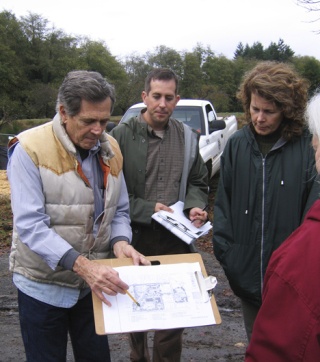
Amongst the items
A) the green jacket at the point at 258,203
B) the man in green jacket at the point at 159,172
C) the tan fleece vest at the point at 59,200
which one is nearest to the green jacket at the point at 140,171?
the man in green jacket at the point at 159,172

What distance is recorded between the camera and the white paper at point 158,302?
213 centimetres

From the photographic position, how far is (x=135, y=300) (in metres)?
2.22

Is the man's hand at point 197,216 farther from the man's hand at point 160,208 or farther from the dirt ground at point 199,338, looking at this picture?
the dirt ground at point 199,338

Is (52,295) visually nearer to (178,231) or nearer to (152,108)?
(178,231)

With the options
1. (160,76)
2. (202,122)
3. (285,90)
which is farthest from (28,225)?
(202,122)

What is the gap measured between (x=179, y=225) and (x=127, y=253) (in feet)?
2.76

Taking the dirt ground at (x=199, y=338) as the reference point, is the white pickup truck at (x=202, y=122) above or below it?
above

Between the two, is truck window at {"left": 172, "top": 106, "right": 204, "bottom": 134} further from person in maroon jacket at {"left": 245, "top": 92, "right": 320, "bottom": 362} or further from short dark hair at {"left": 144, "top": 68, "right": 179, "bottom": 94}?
person in maroon jacket at {"left": 245, "top": 92, "right": 320, "bottom": 362}

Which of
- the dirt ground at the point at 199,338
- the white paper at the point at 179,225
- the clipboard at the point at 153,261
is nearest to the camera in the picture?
the clipboard at the point at 153,261

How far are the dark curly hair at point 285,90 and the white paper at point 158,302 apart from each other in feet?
3.46

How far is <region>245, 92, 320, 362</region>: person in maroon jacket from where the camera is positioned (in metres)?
1.32

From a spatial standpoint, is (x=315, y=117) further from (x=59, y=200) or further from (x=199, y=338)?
(x=199, y=338)

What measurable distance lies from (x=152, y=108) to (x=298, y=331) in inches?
94.8

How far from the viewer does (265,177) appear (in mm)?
2764
